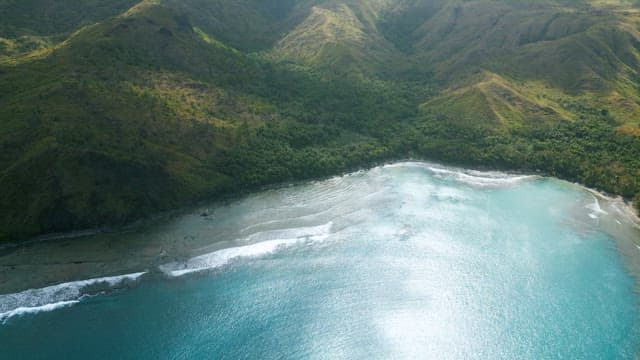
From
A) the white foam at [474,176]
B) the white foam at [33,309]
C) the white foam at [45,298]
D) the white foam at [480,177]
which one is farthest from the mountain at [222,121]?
the white foam at [33,309]

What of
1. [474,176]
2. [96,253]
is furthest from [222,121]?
[474,176]

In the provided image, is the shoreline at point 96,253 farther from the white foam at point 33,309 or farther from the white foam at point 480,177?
the white foam at point 480,177

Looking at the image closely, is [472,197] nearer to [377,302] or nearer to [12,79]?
[377,302]

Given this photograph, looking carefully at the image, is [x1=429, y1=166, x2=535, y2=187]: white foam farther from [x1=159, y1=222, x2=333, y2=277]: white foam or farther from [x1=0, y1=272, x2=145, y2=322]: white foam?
[x1=0, y1=272, x2=145, y2=322]: white foam

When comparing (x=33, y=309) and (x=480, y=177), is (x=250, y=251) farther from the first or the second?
(x=480, y=177)

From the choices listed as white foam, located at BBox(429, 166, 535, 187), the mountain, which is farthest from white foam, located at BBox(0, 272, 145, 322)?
white foam, located at BBox(429, 166, 535, 187)

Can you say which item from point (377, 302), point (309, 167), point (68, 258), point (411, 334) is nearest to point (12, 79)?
point (68, 258)
